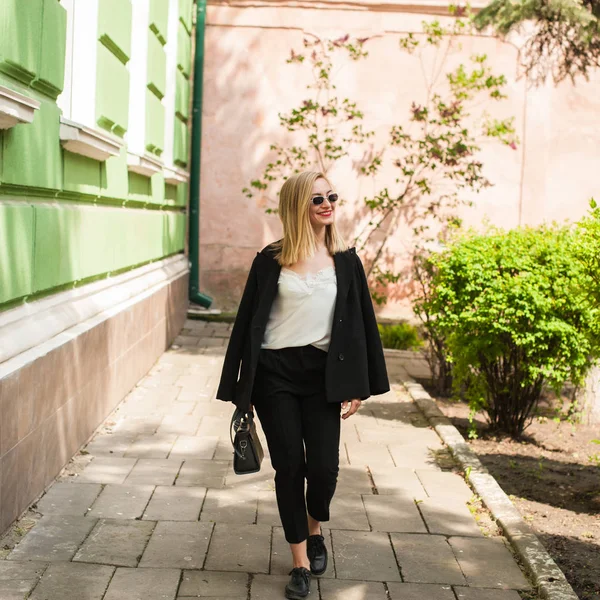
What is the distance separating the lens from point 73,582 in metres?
Answer: 3.95

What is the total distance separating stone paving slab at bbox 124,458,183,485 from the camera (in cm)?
552

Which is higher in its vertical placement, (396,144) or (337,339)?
(396,144)

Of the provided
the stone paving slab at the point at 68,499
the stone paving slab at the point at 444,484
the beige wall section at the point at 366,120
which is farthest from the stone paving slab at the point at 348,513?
the beige wall section at the point at 366,120

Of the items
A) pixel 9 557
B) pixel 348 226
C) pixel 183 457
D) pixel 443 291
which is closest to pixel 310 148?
pixel 348 226

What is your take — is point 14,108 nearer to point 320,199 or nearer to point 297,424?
point 320,199

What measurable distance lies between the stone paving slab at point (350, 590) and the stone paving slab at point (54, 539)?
3.75 ft

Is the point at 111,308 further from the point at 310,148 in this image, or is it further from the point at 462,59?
the point at 462,59

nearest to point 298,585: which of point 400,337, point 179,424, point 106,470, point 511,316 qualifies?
point 106,470

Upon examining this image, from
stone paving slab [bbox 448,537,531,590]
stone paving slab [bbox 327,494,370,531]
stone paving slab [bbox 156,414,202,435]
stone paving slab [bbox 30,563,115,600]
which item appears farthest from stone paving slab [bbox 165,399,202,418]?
stone paving slab [bbox 30,563,115,600]

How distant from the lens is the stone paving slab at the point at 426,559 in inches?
166

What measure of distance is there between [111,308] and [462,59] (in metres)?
7.49

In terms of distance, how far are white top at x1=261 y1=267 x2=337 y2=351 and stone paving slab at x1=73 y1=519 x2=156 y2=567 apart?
1148mm

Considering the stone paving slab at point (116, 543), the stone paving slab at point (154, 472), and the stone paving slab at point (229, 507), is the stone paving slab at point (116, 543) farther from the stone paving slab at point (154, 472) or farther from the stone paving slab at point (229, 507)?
the stone paving slab at point (154, 472)

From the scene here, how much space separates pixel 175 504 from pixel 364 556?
1.17m
